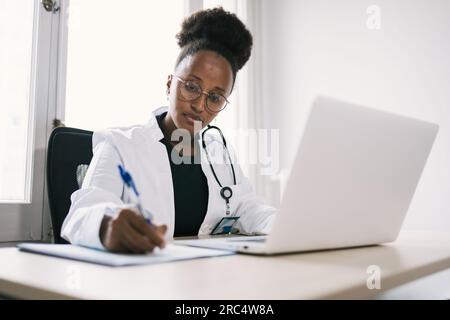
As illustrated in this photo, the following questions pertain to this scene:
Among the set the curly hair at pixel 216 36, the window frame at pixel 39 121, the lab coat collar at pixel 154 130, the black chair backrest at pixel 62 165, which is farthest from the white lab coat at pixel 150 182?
the window frame at pixel 39 121

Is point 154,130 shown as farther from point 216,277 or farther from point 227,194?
point 216,277

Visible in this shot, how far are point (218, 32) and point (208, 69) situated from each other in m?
0.18

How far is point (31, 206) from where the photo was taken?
1.55 metres

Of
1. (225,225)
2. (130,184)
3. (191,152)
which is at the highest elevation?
(191,152)

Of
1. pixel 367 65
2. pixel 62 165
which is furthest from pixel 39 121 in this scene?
pixel 367 65

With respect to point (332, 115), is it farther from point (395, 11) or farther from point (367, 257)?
point (395, 11)

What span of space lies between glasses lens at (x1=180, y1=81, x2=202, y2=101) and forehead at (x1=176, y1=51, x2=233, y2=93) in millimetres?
24

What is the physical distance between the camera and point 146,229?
22.8 inches

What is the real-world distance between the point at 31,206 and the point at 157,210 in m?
0.68

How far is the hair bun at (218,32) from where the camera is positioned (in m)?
1.35

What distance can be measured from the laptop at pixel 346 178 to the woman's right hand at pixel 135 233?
0.44ft

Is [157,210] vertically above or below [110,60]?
below

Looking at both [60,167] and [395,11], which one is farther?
[395,11]

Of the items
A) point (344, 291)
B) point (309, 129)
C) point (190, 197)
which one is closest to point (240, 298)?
point (344, 291)
